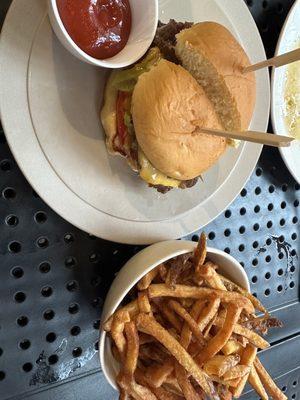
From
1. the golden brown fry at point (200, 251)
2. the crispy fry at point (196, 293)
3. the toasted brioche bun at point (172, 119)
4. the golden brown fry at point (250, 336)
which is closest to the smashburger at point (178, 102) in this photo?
the toasted brioche bun at point (172, 119)

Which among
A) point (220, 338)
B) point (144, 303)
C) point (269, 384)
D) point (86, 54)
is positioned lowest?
point (269, 384)

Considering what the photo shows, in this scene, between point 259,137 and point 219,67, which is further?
point 219,67

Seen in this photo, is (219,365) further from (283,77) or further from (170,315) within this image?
(283,77)

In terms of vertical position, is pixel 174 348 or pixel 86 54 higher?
pixel 86 54

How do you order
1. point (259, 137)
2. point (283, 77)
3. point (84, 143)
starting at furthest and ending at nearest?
point (283, 77)
point (84, 143)
point (259, 137)

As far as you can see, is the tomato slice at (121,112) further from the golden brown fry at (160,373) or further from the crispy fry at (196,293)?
the golden brown fry at (160,373)

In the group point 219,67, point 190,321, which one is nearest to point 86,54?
point 219,67

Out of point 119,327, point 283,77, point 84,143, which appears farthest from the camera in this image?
point 283,77
